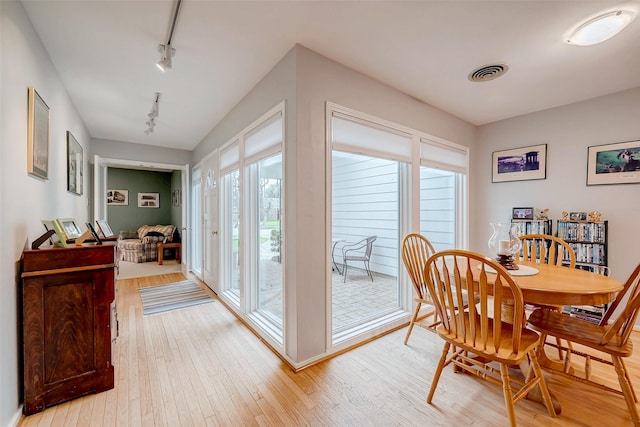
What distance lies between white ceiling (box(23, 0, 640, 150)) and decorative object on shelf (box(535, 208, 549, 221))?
1275 mm

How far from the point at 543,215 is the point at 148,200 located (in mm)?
8927

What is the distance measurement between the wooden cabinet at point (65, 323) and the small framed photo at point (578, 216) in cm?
449

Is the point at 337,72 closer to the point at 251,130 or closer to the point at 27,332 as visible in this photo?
the point at 251,130

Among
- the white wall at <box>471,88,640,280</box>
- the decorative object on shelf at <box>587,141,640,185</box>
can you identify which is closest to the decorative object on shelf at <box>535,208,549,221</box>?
the white wall at <box>471,88,640,280</box>

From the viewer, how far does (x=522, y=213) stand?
3.38m

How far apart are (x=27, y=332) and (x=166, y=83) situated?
227cm

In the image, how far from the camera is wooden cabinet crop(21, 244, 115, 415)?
1577 mm

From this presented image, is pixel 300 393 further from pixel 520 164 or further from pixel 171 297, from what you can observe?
pixel 520 164

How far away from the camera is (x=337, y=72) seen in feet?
7.22

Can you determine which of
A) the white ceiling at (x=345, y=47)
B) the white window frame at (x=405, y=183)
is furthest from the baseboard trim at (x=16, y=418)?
the white ceiling at (x=345, y=47)

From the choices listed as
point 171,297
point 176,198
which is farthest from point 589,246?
point 176,198

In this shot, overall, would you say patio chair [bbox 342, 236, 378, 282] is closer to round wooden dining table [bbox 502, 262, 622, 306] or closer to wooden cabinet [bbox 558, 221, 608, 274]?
wooden cabinet [bbox 558, 221, 608, 274]

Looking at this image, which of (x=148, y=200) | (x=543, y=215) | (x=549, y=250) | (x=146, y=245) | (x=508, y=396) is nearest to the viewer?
(x=508, y=396)

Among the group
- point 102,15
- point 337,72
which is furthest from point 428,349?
point 102,15
